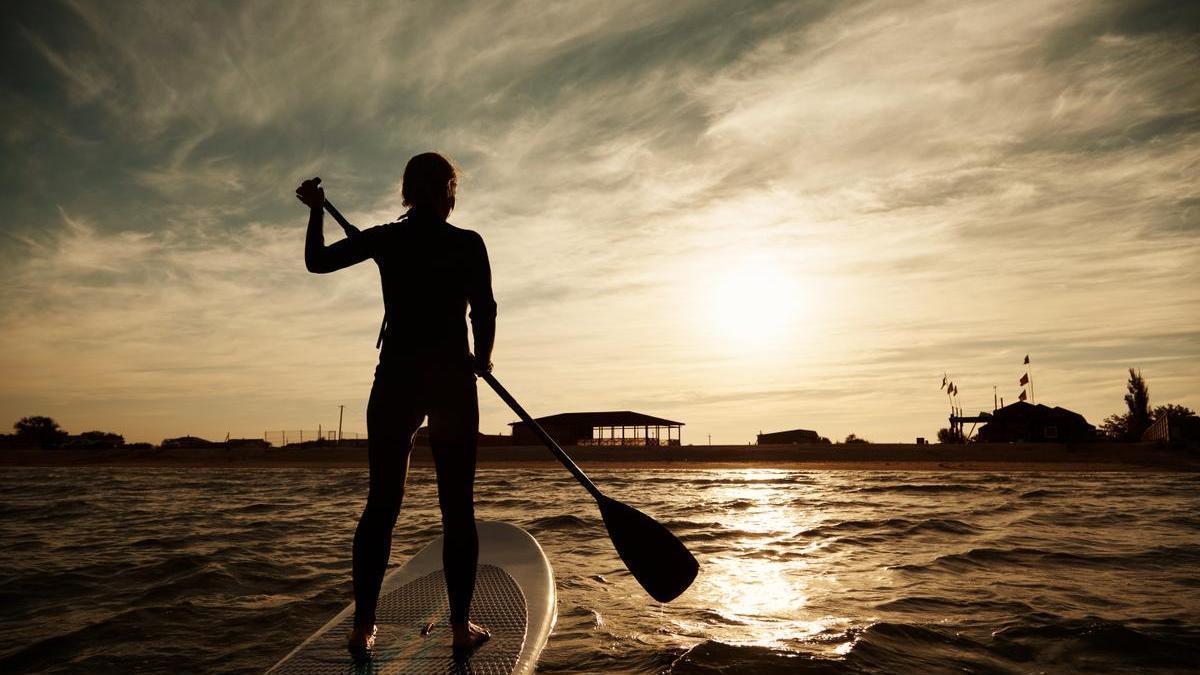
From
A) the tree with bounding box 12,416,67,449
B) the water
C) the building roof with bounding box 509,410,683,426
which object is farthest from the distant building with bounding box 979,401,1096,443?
the tree with bounding box 12,416,67,449

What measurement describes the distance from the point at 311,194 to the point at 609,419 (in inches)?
1977

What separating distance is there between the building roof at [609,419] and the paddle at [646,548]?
47.3m

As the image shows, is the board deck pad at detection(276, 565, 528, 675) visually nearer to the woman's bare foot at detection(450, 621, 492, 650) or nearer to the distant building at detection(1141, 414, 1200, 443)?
the woman's bare foot at detection(450, 621, 492, 650)

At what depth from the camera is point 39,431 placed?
70312 mm

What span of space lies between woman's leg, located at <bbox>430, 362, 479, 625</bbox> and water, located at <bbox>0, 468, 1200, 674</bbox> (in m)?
1.08

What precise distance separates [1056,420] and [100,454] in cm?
7077

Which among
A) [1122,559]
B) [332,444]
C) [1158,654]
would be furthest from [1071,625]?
[332,444]

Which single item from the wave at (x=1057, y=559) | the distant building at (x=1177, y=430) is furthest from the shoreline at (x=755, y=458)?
the wave at (x=1057, y=559)

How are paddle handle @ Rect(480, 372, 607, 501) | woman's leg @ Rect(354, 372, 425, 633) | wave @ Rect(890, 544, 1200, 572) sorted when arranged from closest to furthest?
woman's leg @ Rect(354, 372, 425, 633), paddle handle @ Rect(480, 372, 607, 501), wave @ Rect(890, 544, 1200, 572)

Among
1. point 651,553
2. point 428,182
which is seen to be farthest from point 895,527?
point 428,182

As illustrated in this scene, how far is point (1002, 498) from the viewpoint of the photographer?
15.0 metres

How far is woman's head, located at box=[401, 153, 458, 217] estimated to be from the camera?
314 cm

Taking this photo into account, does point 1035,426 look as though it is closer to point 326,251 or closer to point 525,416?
point 525,416

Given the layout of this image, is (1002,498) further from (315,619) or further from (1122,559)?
(315,619)
